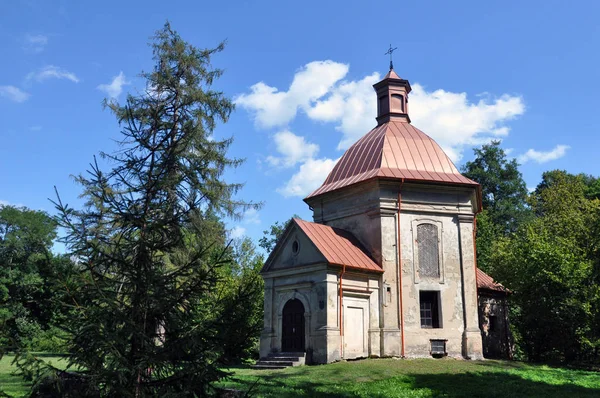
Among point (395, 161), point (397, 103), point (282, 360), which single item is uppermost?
point (397, 103)

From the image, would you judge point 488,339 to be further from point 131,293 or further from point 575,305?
point 131,293

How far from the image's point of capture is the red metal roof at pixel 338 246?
18.3 m

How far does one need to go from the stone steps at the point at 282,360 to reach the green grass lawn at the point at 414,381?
106cm

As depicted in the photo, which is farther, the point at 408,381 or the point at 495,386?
the point at 408,381

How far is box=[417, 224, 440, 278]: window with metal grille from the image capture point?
65.9 feet

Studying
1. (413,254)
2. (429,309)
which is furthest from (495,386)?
(413,254)

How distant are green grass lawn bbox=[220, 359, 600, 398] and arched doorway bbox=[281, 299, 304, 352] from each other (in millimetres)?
2162

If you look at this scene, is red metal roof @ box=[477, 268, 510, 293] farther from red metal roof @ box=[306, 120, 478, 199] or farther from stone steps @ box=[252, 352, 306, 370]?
stone steps @ box=[252, 352, 306, 370]

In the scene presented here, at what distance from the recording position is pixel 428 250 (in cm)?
2030

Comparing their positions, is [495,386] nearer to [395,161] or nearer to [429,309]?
[429,309]

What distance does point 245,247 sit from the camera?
4056cm

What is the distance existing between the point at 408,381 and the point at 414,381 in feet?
0.54

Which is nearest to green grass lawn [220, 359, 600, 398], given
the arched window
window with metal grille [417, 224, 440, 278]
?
window with metal grille [417, 224, 440, 278]

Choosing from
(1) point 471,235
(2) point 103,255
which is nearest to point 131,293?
(2) point 103,255
